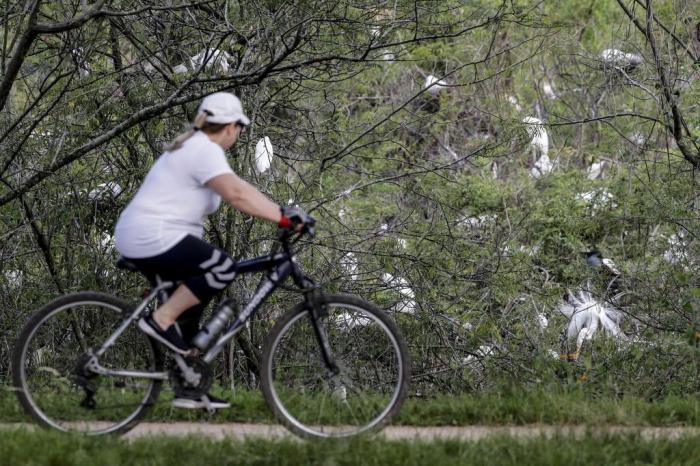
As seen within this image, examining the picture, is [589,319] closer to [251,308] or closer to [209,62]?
[209,62]

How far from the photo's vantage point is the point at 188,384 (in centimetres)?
578

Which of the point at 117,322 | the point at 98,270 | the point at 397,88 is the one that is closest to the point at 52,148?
the point at 98,270

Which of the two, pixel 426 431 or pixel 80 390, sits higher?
pixel 80 390

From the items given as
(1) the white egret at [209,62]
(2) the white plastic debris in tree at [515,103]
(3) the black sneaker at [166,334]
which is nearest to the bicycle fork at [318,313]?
(3) the black sneaker at [166,334]

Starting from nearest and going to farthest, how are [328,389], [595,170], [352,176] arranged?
[328,389] < [352,176] < [595,170]

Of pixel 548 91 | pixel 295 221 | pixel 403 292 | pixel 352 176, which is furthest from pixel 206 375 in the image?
pixel 548 91

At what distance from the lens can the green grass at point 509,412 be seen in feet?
20.8

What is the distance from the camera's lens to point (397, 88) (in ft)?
55.5

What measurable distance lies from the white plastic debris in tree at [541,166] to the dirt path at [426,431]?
9.54 metres

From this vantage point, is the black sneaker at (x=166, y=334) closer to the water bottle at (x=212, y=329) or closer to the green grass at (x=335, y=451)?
the water bottle at (x=212, y=329)

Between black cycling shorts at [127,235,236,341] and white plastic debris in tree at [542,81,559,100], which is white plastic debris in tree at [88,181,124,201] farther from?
white plastic debris in tree at [542,81,559,100]

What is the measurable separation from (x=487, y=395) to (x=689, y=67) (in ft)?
14.6

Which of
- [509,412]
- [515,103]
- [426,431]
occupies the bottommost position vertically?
[426,431]

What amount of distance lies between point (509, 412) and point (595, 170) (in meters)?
10.4
